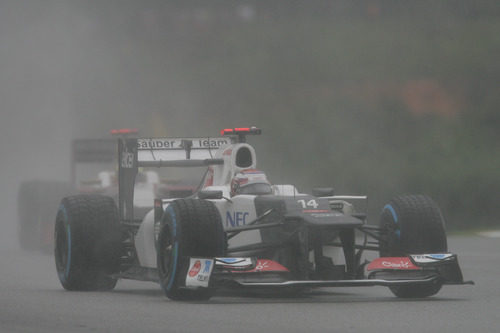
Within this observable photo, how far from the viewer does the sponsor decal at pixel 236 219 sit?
14.5 metres

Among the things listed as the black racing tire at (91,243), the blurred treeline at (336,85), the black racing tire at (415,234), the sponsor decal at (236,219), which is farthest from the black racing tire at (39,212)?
the black racing tire at (415,234)

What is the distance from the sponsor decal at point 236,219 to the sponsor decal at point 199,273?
1.50 m

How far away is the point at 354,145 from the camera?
1305 inches

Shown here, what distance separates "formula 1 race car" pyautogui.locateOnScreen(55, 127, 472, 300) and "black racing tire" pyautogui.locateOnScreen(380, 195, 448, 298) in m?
0.01

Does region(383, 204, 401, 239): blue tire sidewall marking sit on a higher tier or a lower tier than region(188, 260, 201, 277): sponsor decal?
higher

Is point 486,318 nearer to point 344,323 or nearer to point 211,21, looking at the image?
point 344,323

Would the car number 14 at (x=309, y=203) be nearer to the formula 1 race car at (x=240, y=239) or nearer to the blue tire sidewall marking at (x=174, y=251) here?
the formula 1 race car at (x=240, y=239)

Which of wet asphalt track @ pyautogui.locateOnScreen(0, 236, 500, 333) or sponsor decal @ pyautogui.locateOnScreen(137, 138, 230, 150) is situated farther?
sponsor decal @ pyautogui.locateOnScreen(137, 138, 230, 150)

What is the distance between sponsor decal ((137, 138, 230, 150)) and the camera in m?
16.8

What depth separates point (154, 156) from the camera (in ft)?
54.9

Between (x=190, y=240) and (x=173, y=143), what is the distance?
12.7 ft

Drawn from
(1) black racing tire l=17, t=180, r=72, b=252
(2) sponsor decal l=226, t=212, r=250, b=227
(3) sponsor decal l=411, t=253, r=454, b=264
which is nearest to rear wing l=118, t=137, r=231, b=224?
(2) sponsor decal l=226, t=212, r=250, b=227

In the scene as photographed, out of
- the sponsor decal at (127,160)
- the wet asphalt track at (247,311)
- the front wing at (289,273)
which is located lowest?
the wet asphalt track at (247,311)

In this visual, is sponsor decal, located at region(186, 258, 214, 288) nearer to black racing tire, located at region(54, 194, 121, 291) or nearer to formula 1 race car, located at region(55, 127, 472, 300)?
formula 1 race car, located at region(55, 127, 472, 300)
